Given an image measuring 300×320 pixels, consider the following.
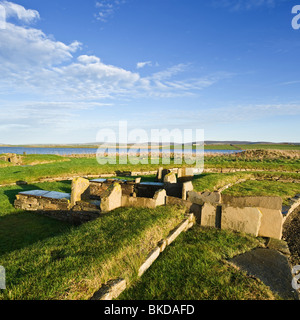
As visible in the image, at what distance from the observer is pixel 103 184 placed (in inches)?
436

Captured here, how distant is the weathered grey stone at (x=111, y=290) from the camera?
3111mm

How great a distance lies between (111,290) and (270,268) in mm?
3650

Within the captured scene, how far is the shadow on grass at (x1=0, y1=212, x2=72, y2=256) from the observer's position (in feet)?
20.6

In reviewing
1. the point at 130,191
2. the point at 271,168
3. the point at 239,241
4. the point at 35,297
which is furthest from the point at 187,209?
the point at 271,168

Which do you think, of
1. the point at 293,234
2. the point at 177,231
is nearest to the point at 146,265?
the point at 177,231

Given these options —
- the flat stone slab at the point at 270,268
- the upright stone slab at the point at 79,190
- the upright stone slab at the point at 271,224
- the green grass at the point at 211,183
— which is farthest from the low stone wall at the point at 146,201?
the green grass at the point at 211,183

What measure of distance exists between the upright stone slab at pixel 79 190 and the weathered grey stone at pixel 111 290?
5862 mm

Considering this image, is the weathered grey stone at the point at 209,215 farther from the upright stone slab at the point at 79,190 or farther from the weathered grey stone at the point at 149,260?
the upright stone slab at the point at 79,190

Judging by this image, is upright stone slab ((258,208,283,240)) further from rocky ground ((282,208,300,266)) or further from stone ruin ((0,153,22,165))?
stone ruin ((0,153,22,165))

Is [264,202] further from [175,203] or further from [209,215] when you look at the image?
[175,203]

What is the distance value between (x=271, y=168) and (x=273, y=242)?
20.3 meters

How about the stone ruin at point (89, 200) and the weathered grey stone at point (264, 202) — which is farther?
the stone ruin at point (89, 200)

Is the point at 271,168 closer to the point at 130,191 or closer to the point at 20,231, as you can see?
the point at 130,191

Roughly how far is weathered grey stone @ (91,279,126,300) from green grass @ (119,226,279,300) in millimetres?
113
